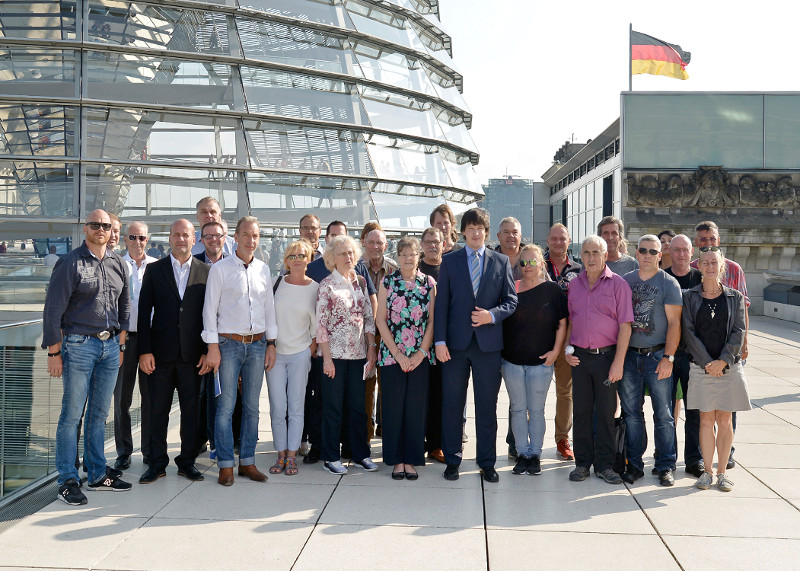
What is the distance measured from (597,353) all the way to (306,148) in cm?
919

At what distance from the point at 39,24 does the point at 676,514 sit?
1391 centimetres

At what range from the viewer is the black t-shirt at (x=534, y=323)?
16.9ft

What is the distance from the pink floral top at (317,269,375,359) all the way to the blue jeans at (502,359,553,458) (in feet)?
4.29

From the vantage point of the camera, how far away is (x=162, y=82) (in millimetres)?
12445

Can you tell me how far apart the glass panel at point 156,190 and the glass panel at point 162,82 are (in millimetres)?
1358

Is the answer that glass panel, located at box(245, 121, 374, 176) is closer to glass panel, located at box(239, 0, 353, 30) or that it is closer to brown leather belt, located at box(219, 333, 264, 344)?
glass panel, located at box(239, 0, 353, 30)

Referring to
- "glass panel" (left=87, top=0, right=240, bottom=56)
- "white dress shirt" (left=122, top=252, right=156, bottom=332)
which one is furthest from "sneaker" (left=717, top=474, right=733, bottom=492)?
"glass panel" (left=87, top=0, right=240, bottom=56)

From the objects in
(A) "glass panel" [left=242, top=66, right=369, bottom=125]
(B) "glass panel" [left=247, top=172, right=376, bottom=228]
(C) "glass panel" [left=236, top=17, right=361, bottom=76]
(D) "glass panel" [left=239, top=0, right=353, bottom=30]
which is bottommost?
(B) "glass panel" [left=247, top=172, right=376, bottom=228]

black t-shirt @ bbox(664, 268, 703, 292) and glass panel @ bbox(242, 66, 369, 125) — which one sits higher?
glass panel @ bbox(242, 66, 369, 125)

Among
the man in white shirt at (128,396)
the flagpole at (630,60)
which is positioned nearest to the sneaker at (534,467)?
the man in white shirt at (128,396)

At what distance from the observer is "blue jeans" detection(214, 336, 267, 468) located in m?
5.02

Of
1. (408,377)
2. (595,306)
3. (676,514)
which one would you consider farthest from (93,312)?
(676,514)

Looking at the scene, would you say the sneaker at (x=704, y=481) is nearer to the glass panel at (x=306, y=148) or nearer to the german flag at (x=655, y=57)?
the glass panel at (x=306, y=148)

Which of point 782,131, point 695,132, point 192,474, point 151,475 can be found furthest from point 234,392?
point 782,131
